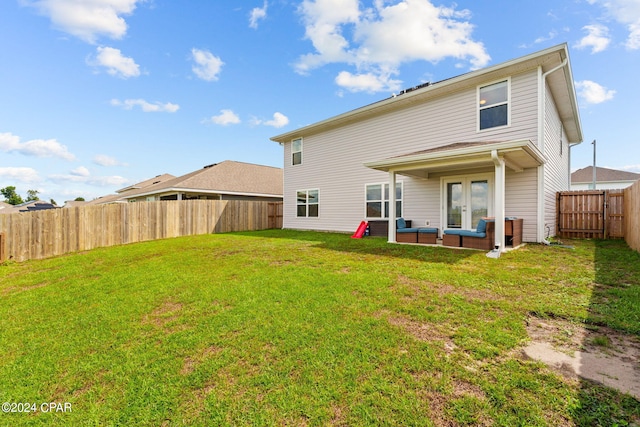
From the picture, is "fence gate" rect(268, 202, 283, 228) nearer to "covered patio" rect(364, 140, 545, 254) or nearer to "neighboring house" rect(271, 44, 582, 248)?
"neighboring house" rect(271, 44, 582, 248)

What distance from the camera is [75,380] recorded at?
2287 mm

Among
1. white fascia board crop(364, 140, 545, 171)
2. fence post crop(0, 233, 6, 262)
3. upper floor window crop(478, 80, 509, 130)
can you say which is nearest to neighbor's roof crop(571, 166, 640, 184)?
upper floor window crop(478, 80, 509, 130)

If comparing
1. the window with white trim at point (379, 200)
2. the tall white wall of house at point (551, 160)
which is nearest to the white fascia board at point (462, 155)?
the tall white wall of house at point (551, 160)

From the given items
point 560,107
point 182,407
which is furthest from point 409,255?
point 560,107

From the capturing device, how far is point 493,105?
331 inches

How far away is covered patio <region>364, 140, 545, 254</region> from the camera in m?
6.33

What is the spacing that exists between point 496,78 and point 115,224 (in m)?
14.4

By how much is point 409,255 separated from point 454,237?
6.57 feet

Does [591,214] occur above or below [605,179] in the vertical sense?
below

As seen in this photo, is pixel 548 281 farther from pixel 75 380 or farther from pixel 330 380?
pixel 75 380

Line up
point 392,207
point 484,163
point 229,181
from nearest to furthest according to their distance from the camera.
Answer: point 484,163 → point 392,207 → point 229,181

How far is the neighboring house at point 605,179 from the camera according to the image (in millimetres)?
24359

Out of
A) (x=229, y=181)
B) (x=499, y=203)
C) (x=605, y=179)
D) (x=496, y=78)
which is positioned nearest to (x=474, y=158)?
(x=499, y=203)

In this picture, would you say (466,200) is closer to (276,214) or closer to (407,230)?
(407,230)
